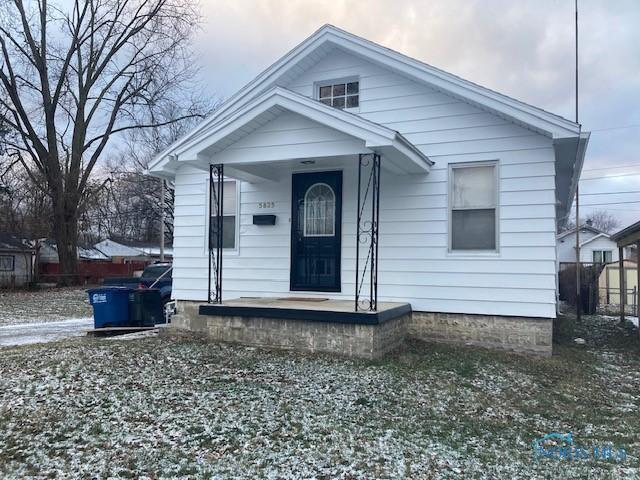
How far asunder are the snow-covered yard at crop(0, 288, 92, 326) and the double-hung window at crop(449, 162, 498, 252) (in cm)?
1021

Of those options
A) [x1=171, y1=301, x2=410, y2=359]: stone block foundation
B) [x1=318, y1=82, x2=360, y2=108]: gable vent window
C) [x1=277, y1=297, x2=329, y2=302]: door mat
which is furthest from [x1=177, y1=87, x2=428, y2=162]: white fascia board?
[x1=277, y1=297, x2=329, y2=302]: door mat

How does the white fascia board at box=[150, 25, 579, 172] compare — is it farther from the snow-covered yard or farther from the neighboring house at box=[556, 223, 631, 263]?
the neighboring house at box=[556, 223, 631, 263]

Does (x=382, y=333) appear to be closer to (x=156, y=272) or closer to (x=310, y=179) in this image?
(x=310, y=179)

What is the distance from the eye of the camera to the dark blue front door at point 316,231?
8.73 metres

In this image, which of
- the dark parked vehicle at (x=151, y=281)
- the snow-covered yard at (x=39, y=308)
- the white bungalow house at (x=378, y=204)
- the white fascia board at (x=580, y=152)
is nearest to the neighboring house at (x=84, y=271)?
the snow-covered yard at (x=39, y=308)

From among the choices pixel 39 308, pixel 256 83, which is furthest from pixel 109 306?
pixel 39 308

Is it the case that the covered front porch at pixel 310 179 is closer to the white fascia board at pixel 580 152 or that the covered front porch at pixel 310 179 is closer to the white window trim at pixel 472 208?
the white window trim at pixel 472 208

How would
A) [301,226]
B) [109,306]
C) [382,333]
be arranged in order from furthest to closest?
[109,306]
[301,226]
[382,333]

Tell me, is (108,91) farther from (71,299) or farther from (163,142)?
(71,299)

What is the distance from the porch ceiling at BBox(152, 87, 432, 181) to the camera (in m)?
6.80

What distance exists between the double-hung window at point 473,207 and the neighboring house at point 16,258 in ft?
80.2

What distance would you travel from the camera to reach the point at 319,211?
29.3 feet

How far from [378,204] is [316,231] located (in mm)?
1687

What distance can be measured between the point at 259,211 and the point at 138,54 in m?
21.1
